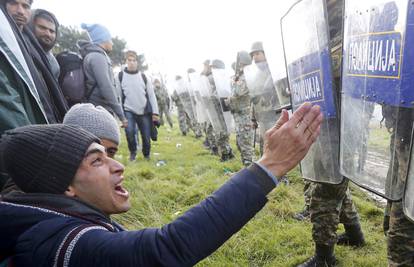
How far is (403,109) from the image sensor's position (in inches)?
45.6

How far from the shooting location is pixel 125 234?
2.97 ft

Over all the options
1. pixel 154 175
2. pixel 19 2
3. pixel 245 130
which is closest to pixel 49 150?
pixel 19 2

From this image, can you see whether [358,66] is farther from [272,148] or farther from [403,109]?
[272,148]

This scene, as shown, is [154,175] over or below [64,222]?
below

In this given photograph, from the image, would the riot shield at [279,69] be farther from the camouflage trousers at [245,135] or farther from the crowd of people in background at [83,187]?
the camouflage trousers at [245,135]

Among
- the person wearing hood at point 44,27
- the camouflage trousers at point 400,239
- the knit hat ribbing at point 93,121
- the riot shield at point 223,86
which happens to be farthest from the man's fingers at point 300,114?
the riot shield at point 223,86

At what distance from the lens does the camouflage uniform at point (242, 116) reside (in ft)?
16.9

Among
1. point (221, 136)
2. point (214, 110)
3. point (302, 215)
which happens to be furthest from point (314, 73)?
point (221, 136)

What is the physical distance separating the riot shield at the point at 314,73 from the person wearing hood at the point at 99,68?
2.10 meters

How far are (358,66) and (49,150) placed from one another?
1.19 metres

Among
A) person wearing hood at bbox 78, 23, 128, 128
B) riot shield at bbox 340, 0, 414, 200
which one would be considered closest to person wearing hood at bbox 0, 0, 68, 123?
person wearing hood at bbox 78, 23, 128, 128

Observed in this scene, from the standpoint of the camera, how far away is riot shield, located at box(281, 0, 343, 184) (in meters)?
1.64

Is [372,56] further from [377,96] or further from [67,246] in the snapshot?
[67,246]

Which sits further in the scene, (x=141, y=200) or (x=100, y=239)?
(x=141, y=200)
